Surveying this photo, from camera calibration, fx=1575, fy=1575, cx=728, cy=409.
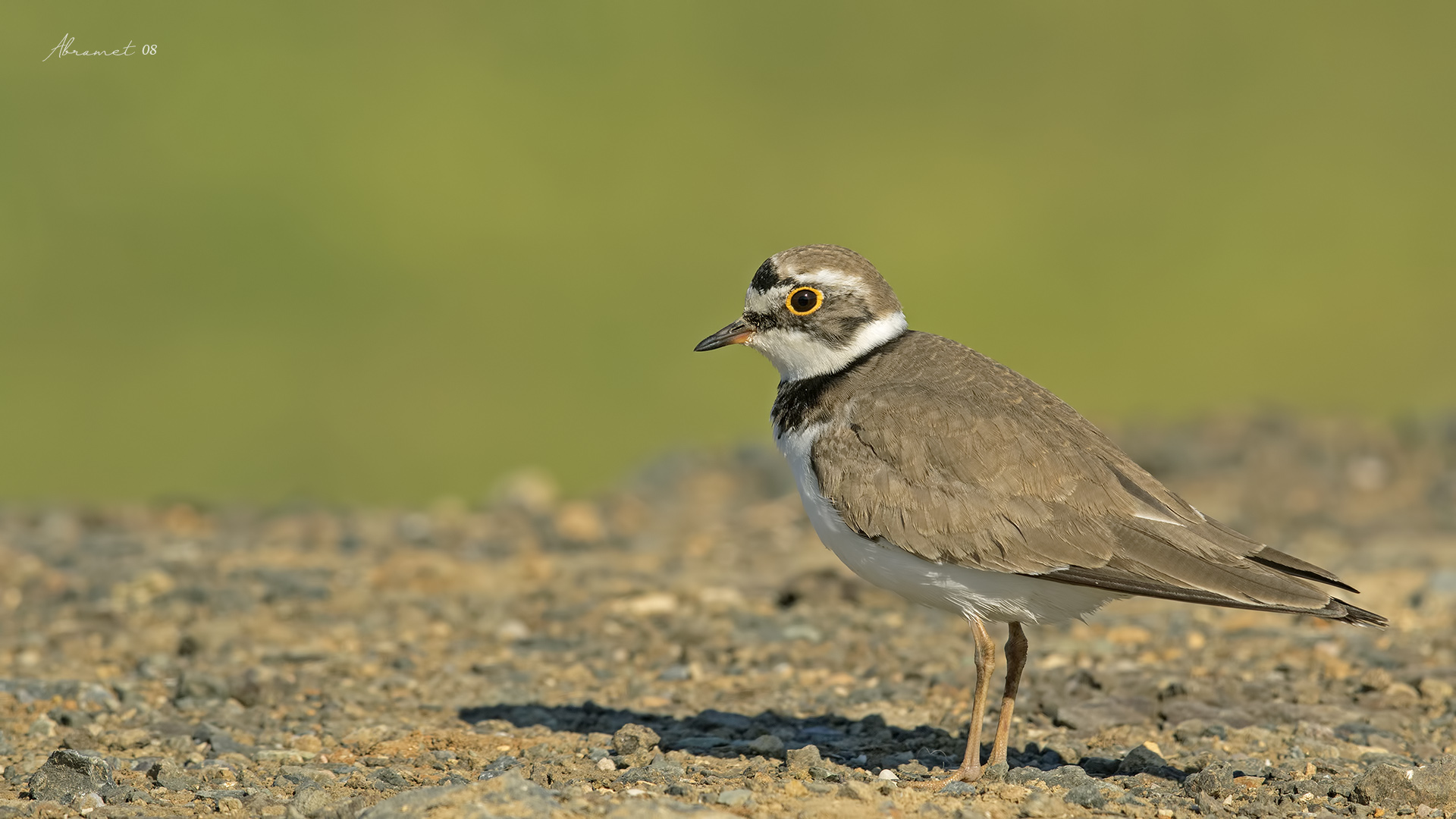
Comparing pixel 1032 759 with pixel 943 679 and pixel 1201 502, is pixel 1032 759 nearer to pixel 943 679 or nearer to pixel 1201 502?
pixel 943 679

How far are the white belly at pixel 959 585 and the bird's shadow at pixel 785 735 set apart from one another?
2.08ft

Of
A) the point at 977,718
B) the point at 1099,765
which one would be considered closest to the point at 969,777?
the point at 977,718

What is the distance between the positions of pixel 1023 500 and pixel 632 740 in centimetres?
193

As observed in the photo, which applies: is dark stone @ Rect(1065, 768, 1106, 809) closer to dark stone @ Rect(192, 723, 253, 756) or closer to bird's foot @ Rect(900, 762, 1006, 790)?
bird's foot @ Rect(900, 762, 1006, 790)

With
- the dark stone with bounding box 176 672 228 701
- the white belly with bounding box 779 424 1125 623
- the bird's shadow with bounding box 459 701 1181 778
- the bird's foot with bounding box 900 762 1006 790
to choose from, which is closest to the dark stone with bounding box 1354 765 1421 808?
the bird's shadow with bounding box 459 701 1181 778

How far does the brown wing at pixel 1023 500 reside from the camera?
596 cm

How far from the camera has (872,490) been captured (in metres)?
6.32

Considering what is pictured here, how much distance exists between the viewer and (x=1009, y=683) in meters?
6.61

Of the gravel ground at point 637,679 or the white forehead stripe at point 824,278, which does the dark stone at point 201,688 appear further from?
the white forehead stripe at point 824,278

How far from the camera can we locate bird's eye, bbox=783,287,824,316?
7.08m

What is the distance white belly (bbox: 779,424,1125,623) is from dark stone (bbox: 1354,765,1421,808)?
114cm

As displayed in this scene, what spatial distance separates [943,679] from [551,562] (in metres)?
3.51

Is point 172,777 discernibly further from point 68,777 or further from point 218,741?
point 218,741

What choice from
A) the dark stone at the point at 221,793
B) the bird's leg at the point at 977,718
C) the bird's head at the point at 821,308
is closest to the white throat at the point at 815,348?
the bird's head at the point at 821,308
